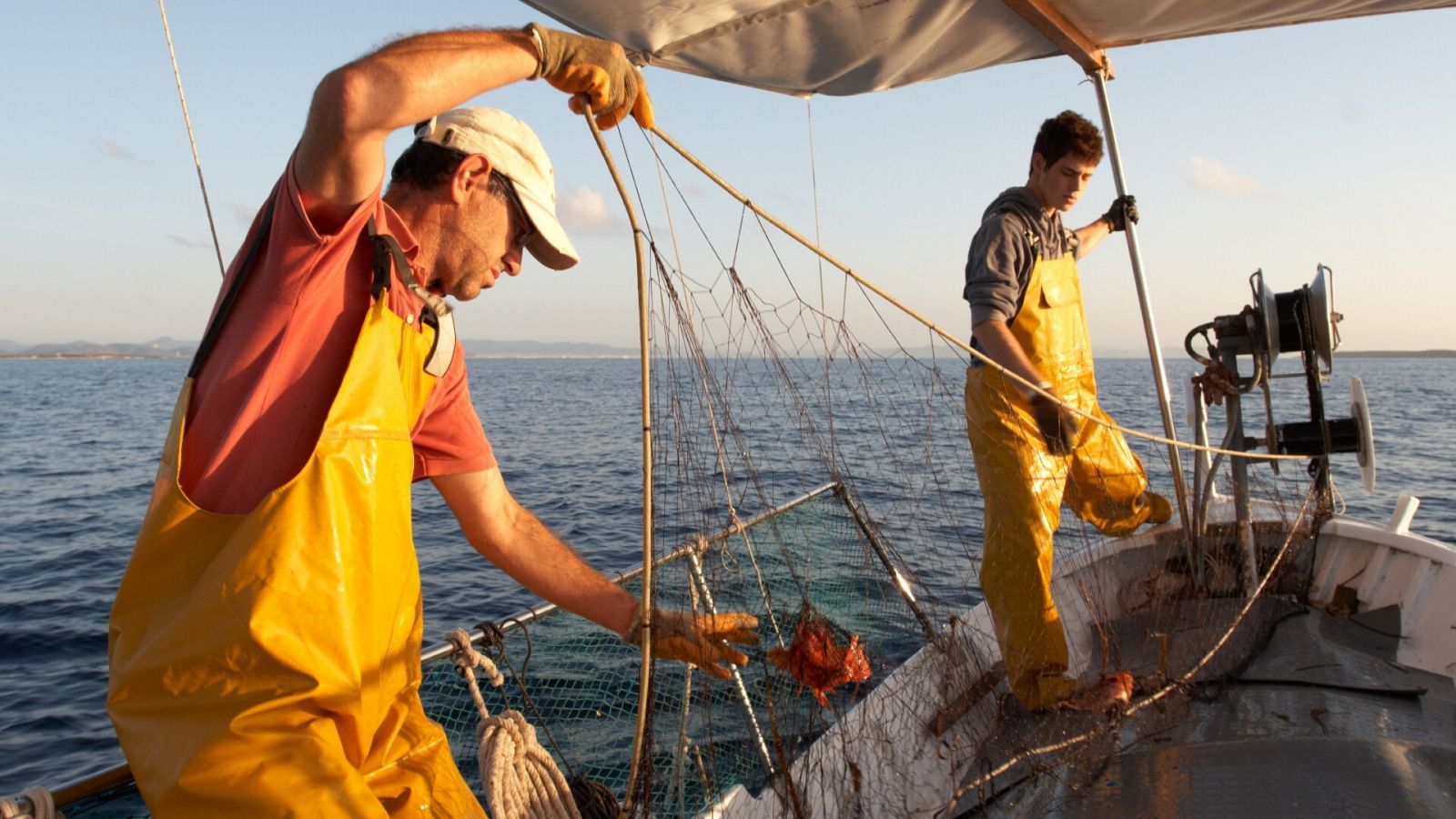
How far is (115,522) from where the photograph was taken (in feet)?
38.5

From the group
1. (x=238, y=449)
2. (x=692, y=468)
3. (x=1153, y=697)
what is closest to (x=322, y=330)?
(x=238, y=449)

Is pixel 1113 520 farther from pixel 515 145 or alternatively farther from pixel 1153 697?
pixel 515 145

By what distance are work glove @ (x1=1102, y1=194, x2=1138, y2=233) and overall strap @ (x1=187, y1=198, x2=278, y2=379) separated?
12.4 ft

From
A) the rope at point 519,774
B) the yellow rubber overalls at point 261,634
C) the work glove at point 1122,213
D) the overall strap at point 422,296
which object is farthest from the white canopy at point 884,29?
the rope at point 519,774

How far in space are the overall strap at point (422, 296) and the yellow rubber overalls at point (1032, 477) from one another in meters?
2.04

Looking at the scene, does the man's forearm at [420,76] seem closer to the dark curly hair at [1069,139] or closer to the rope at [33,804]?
the rope at [33,804]

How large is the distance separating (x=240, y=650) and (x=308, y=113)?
767mm

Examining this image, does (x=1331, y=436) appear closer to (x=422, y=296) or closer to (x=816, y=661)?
(x=816, y=661)

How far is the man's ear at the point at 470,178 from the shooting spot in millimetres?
1667

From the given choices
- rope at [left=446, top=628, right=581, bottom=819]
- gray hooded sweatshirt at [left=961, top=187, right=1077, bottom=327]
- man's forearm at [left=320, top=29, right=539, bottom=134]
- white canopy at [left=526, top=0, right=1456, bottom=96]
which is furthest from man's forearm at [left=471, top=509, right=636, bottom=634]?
gray hooded sweatshirt at [left=961, top=187, right=1077, bottom=327]

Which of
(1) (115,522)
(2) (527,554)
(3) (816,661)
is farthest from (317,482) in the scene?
(1) (115,522)

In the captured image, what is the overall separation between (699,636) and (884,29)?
7.79ft

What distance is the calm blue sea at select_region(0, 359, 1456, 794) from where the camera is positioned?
18.6ft

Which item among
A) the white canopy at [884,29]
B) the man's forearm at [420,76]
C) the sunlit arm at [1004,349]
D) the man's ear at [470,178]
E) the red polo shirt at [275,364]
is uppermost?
the white canopy at [884,29]
